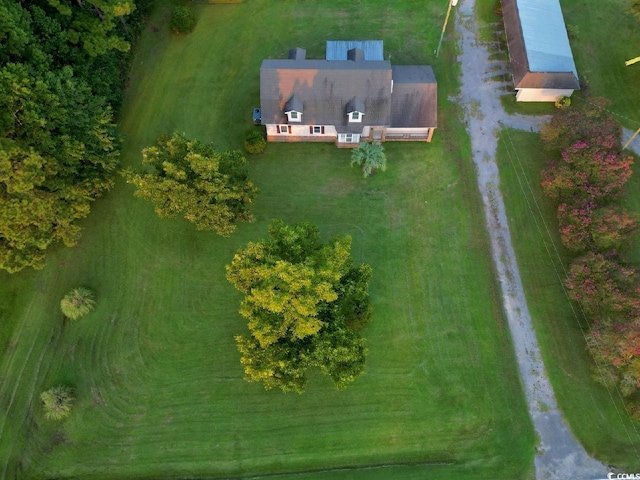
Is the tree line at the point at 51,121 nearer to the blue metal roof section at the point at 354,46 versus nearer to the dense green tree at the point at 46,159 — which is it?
Answer: the dense green tree at the point at 46,159

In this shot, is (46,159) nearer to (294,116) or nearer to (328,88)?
(294,116)

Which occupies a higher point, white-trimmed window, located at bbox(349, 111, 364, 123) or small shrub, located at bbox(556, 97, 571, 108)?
white-trimmed window, located at bbox(349, 111, 364, 123)

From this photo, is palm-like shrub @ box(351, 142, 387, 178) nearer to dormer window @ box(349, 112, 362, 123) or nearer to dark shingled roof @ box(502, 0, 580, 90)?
dormer window @ box(349, 112, 362, 123)

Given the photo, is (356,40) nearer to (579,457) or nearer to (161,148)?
(161,148)

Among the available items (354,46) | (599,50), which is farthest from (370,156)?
(599,50)

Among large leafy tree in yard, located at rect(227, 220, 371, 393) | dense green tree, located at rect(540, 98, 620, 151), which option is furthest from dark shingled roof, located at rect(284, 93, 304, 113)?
dense green tree, located at rect(540, 98, 620, 151)

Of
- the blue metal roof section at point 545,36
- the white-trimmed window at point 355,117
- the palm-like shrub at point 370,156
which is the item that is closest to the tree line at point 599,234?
the blue metal roof section at point 545,36
